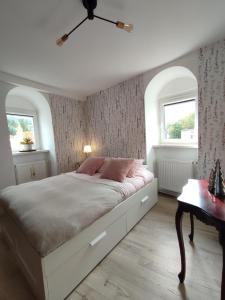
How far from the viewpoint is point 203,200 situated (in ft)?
3.55

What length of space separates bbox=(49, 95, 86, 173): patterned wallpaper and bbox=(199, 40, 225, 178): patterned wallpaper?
2627mm

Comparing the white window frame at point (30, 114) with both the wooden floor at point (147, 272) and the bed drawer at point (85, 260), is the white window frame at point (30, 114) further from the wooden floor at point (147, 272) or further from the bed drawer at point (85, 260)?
the bed drawer at point (85, 260)

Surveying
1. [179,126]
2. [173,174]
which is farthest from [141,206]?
[179,126]

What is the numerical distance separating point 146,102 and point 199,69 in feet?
3.07

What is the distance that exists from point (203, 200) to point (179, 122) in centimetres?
202

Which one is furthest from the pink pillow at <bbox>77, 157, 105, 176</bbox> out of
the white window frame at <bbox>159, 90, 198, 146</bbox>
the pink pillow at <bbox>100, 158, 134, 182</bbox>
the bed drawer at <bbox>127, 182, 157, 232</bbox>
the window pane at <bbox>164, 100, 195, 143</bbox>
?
the window pane at <bbox>164, 100, 195, 143</bbox>

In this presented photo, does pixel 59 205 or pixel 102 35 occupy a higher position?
pixel 102 35

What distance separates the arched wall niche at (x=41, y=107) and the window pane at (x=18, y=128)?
207 millimetres

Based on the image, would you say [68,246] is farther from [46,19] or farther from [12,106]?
[12,106]

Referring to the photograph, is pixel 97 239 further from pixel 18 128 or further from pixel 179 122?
pixel 18 128

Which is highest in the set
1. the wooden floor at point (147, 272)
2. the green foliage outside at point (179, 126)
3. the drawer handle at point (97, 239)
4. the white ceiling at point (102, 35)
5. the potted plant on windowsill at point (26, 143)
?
the white ceiling at point (102, 35)

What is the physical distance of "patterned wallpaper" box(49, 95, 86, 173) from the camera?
322cm

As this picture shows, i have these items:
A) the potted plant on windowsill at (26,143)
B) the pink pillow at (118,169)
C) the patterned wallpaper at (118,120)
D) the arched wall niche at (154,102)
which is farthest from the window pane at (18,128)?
the arched wall niche at (154,102)

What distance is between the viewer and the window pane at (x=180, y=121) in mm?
2639
